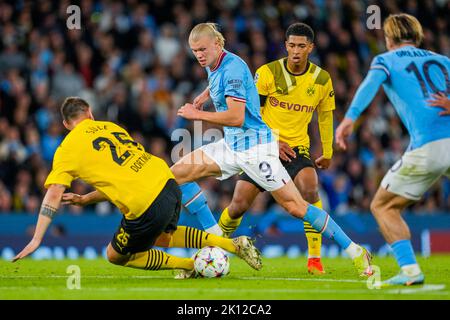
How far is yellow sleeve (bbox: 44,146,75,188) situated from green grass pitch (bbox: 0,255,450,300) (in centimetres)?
95

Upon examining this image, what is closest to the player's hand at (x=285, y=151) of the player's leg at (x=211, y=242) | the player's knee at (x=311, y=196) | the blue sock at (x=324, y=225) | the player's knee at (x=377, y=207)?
the player's knee at (x=311, y=196)

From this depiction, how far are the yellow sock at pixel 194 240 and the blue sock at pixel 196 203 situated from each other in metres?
0.85

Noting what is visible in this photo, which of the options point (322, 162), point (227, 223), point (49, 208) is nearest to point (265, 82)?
point (322, 162)

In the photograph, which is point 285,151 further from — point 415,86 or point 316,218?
point 415,86

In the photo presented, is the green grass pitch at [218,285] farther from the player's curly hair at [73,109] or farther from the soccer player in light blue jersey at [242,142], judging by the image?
the player's curly hair at [73,109]

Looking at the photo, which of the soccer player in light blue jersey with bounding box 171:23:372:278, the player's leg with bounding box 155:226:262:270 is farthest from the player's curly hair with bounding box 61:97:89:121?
the player's leg with bounding box 155:226:262:270

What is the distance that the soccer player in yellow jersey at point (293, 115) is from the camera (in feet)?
33.8

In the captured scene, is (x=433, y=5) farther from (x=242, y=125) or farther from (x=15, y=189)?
(x=242, y=125)

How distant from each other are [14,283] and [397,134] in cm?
1222

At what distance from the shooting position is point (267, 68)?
1046 cm

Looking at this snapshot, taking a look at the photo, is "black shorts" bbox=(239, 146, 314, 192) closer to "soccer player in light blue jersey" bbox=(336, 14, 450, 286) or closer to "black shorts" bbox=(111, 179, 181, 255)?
"black shorts" bbox=(111, 179, 181, 255)

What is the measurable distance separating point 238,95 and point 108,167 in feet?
4.89

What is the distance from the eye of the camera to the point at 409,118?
26.2 ft

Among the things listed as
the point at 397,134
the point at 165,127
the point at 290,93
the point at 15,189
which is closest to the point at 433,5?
the point at 397,134
